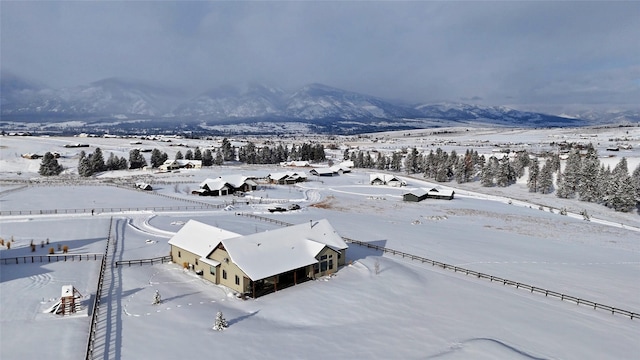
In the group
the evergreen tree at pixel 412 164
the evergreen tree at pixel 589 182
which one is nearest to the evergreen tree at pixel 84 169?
the evergreen tree at pixel 412 164

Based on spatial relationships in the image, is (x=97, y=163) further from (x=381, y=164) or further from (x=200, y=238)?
(x=200, y=238)

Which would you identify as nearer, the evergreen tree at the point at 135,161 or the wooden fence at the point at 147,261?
the wooden fence at the point at 147,261

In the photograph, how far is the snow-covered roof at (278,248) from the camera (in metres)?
28.3

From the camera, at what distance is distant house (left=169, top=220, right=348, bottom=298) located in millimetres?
28328

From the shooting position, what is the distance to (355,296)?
27969mm

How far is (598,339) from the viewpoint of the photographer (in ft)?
75.5

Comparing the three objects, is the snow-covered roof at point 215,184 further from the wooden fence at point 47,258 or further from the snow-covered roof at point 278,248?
the snow-covered roof at point 278,248

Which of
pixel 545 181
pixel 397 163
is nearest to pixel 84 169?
pixel 397 163

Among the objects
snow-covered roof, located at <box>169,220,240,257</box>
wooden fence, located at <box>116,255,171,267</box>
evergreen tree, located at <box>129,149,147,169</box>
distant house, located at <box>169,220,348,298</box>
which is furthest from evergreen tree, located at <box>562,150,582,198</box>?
evergreen tree, located at <box>129,149,147,169</box>

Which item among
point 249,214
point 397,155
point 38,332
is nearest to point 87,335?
point 38,332

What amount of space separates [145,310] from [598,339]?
27.2m

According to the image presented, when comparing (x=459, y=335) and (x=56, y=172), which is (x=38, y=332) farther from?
(x=56, y=172)

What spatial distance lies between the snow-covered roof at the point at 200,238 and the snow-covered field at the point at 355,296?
215 cm

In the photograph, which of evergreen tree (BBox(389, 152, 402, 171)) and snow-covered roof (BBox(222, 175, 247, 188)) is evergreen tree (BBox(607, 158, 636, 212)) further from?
snow-covered roof (BBox(222, 175, 247, 188))
